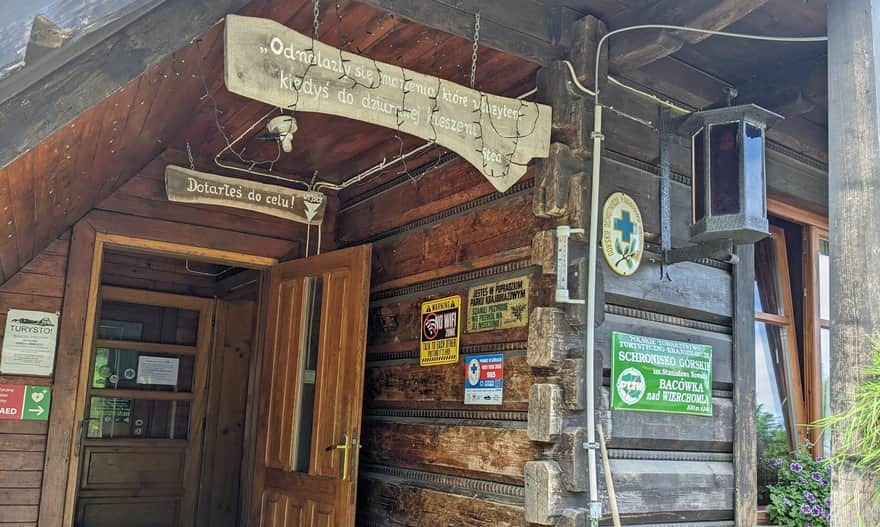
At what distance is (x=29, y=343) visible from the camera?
447 cm

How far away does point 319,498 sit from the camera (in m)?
4.45

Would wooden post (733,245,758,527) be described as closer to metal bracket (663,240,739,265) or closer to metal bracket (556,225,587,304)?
metal bracket (663,240,739,265)

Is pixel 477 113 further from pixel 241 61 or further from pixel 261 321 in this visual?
pixel 261 321

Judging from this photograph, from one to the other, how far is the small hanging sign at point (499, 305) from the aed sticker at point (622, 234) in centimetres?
39

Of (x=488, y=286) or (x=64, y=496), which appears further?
(x=64, y=496)

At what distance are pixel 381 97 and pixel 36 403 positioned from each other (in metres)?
2.91

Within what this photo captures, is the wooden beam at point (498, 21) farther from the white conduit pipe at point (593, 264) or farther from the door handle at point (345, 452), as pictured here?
the door handle at point (345, 452)

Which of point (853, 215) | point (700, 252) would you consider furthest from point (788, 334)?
point (853, 215)

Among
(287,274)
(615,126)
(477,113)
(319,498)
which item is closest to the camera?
(477,113)

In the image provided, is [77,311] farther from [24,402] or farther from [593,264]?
[593,264]

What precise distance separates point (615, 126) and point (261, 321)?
2996 mm

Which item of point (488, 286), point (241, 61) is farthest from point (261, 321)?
point (241, 61)

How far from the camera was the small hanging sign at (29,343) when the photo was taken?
443 centimetres

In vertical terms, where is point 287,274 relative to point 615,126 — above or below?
below
